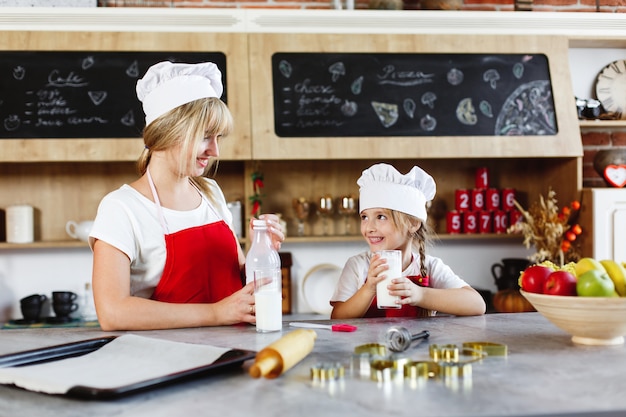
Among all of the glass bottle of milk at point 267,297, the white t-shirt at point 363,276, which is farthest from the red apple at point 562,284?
the white t-shirt at point 363,276

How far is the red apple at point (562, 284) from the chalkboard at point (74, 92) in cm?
232

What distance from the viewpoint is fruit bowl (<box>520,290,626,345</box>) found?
1340 mm

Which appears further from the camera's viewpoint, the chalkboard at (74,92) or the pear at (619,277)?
the chalkboard at (74,92)

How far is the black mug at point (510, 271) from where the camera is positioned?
12.0 ft

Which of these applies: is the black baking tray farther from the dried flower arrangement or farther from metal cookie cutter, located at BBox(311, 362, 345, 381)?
the dried flower arrangement

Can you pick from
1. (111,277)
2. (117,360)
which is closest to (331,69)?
(111,277)

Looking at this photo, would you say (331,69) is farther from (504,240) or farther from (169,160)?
(169,160)

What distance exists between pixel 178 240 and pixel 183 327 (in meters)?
0.28

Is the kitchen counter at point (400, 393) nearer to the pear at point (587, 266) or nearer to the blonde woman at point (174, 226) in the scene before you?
the pear at point (587, 266)

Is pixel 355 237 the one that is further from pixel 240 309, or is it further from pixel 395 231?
pixel 240 309

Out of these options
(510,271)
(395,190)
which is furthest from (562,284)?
(510,271)

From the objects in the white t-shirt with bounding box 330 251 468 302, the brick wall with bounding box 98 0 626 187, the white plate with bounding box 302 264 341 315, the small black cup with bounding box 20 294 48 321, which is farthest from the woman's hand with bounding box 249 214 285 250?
the brick wall with bounding box 98 0 626 187

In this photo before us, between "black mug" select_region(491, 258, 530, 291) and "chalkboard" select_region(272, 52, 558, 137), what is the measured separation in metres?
0.67

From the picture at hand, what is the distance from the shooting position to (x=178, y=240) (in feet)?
6.17
